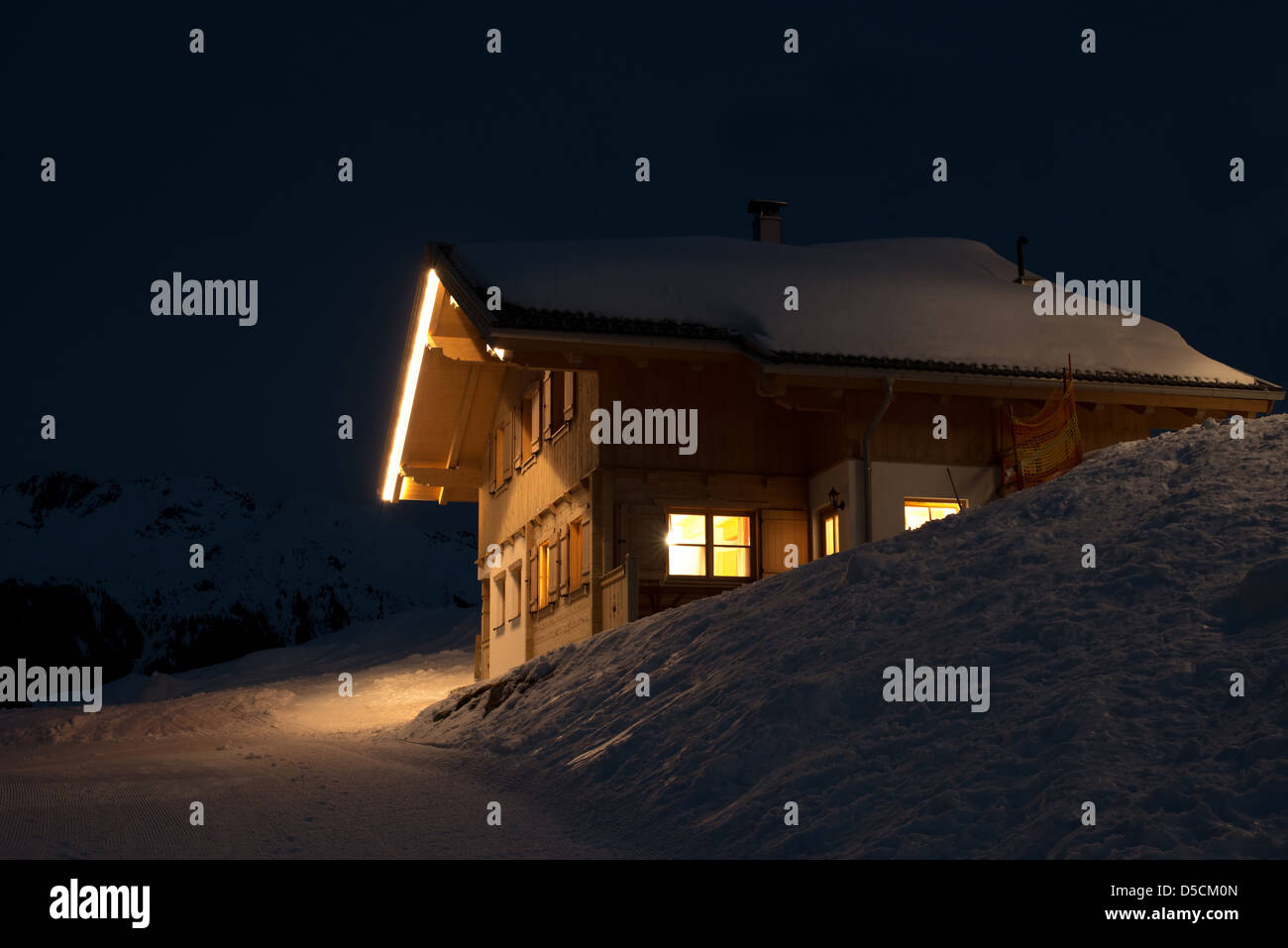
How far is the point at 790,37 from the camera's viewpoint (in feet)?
70.1

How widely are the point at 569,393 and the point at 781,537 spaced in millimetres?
4192

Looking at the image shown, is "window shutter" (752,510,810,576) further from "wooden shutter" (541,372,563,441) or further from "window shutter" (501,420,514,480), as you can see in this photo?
"window shutter" (501,420,514,480)

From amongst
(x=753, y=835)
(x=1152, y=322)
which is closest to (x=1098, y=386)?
(x=1152, y=322)

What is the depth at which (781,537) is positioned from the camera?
2117cm

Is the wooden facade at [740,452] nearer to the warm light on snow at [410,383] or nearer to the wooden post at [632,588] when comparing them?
the wooden post at [632,588]

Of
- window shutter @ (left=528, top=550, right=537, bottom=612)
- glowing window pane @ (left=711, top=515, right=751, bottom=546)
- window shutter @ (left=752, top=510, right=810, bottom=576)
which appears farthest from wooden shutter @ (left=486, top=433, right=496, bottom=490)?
window shutter @ (left=752, top=510, right=810, bottom=576)

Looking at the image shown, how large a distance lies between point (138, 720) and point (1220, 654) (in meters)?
17.8

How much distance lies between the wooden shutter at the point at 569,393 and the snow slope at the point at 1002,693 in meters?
7.70

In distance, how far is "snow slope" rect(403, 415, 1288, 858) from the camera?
7.54 meters

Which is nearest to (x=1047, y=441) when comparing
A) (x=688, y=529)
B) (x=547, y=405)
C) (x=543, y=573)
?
Result: (x=688, y=529)

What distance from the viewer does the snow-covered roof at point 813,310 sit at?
19938 mm

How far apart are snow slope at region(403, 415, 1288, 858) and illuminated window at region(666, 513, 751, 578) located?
5.74 meters
